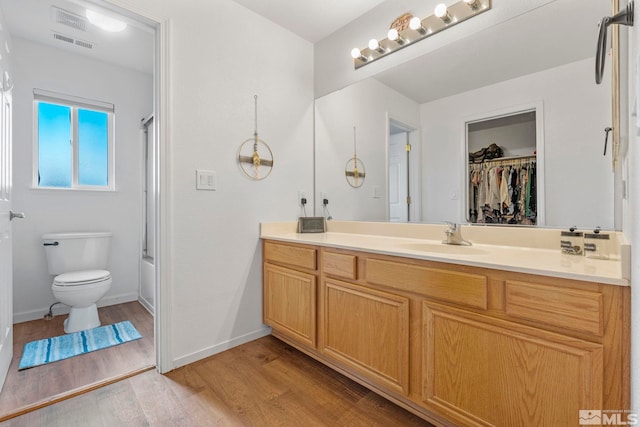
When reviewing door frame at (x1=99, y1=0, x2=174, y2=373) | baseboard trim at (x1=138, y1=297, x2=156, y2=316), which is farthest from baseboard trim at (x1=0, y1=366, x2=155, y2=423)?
baseboard trim at (x1=138, y1=297, x2=156, y2=316)

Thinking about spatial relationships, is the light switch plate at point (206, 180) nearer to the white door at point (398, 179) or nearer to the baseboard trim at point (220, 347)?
the baseboard trim at point (220, 347)

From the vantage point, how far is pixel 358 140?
2.31m

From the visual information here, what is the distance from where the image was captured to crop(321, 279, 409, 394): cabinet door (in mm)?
1335

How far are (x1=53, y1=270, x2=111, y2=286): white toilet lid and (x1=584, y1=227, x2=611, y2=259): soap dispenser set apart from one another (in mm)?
3025

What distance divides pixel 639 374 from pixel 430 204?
55.0 inches

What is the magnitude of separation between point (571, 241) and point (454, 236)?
50cm

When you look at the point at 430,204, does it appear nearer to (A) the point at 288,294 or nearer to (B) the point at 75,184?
(A) the point at 288,294

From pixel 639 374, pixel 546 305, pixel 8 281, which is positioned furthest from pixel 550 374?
pixel 8 281

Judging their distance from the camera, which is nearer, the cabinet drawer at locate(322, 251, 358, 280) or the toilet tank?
the cabinet drawer at locate(322, 251, 358, 280)

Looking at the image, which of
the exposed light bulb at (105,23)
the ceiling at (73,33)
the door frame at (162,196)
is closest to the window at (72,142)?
the ceiling at (73,33)

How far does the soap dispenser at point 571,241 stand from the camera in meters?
1.25

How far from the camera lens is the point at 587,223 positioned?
4.34 feet

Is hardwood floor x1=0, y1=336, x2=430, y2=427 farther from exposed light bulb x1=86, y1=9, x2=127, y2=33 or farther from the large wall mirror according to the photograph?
exposed light bulb x1=86, y1=9, x2=127, y2=33

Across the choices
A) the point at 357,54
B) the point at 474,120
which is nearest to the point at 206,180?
the point at 357,54
